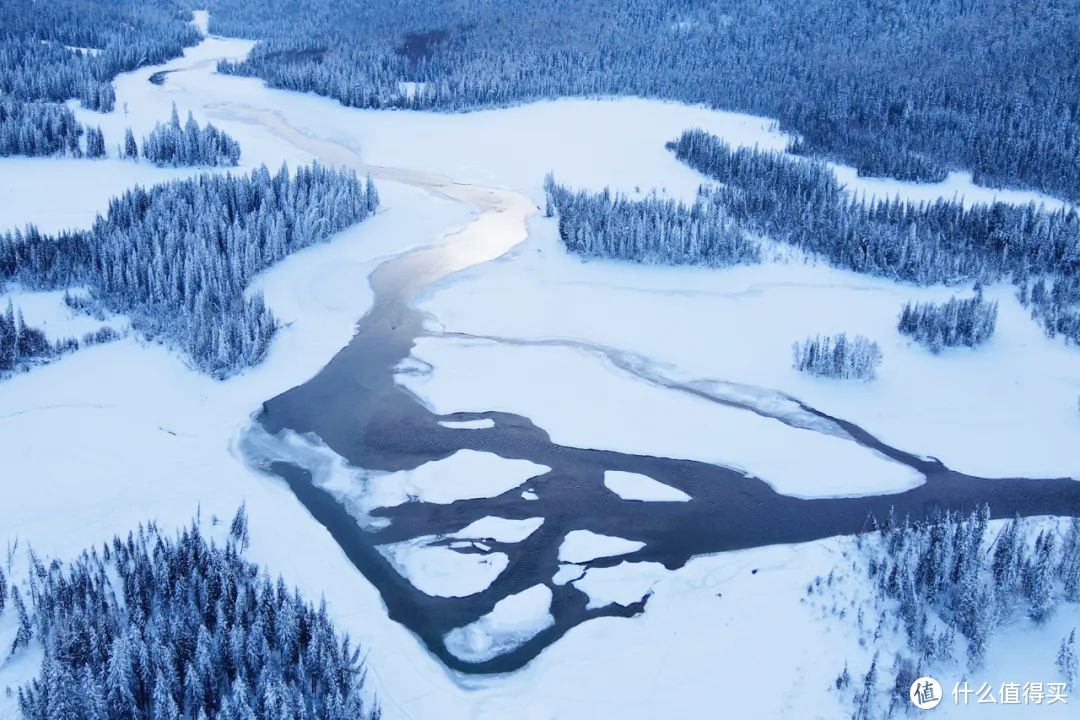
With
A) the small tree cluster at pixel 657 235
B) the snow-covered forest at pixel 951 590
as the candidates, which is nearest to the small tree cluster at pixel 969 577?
the snow-covered forest at pixel 951 590

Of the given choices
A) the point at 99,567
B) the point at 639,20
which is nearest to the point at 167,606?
the point at 99,567

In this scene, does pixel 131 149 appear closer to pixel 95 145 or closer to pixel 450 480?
pixel 95 145

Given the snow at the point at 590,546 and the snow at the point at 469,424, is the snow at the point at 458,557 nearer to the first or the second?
the snow at the point at 590,546

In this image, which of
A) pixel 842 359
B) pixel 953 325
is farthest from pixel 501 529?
pixel 953 325

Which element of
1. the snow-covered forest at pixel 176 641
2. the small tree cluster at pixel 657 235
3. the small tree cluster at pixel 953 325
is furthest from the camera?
the small tree cluster at pixel 657 235

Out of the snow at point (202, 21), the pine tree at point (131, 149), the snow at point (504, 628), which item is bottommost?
the snow at point (504, 628)

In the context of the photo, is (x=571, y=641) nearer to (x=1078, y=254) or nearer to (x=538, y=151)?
(x=1078, y=254)
